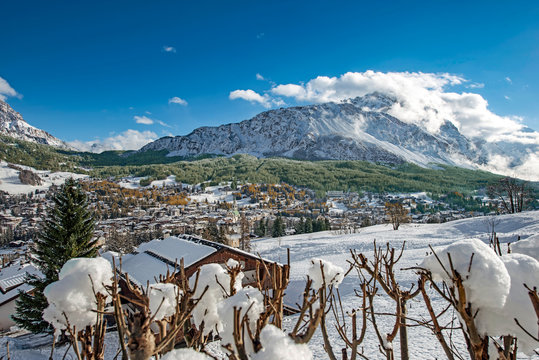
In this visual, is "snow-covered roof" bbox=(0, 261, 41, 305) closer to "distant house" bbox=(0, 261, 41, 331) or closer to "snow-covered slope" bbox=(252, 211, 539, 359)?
"distant house" bbox=(0, 261, 41, 331)

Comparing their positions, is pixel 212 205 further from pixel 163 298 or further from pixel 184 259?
pixel 163 298

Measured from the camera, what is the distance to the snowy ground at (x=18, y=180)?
445 ft

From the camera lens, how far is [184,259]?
43.2ft

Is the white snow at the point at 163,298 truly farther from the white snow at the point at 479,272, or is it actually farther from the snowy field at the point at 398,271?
the snowy field at the point at 398,271

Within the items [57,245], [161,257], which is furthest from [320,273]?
[161,257]

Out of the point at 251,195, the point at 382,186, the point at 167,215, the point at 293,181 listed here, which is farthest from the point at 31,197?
the point at 382,186

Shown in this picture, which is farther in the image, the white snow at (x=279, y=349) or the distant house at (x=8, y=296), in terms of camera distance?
the distant house at (x=8, y=296)

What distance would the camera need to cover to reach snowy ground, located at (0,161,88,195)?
13562cm

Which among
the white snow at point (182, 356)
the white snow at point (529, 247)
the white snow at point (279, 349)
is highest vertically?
the white snow at point (529, 247)

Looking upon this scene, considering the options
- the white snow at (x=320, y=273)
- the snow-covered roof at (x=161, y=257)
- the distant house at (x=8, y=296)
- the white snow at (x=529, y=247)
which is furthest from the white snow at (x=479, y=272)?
the distant house at (x=8, y=296)

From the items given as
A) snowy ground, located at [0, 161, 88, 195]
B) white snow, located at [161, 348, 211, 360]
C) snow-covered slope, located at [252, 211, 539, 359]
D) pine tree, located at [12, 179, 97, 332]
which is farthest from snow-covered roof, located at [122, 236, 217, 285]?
snowy ground, located at [0, 161, 88, 195]

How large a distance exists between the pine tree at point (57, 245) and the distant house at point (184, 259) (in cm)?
233

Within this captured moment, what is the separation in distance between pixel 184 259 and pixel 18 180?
18506 cm

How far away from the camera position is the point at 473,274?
1223mm
